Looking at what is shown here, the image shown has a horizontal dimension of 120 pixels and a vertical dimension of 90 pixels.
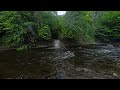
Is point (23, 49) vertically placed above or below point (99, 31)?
below

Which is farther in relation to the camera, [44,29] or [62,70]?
[44,29]

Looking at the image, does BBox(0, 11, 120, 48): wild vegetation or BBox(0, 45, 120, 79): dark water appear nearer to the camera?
BBox(0, 45, 120, 79): dark water

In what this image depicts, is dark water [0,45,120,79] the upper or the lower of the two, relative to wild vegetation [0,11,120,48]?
lower

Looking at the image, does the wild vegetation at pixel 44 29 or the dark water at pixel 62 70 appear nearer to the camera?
the dark water at pixel 62 70

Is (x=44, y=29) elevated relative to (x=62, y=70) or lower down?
elevated

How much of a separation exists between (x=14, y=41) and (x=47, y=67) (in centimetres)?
972

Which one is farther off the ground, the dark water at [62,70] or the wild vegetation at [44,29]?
the wild vegetation at [44,29]
